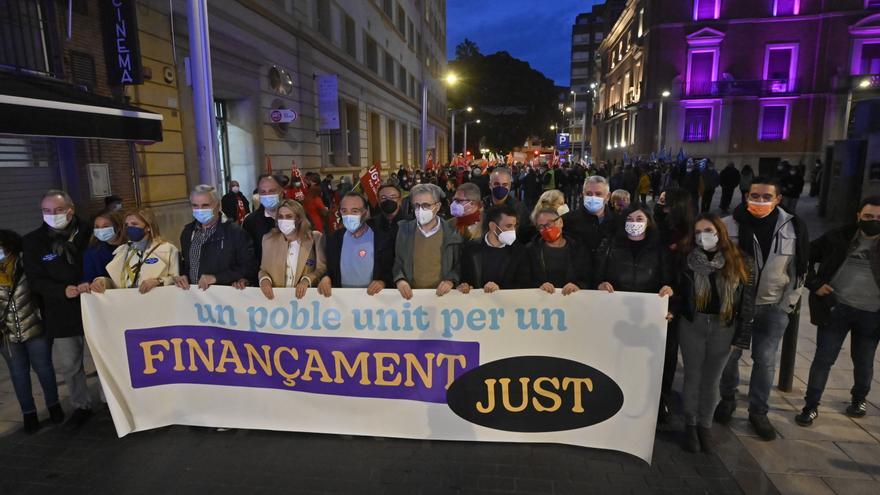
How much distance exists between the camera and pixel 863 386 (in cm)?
397

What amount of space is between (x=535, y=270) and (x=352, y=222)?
143cm

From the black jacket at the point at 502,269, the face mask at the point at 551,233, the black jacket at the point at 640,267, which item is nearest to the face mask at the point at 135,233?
the black jacket at the point at 502,269

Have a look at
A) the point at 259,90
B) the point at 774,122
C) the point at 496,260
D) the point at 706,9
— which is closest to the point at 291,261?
the point at 496,260

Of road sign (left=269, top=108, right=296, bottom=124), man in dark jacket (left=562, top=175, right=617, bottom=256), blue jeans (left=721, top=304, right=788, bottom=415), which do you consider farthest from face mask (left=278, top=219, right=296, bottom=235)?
road sign (left=269, top=108, right=296, bottom=124)

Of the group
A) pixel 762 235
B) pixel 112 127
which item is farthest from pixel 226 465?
pixel 112 127

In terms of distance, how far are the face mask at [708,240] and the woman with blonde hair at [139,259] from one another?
12.6ft

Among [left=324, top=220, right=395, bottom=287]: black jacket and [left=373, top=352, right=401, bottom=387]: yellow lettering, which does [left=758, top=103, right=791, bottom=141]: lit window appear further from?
[left=373, top=352, right=401, bottom=387]: yellow lettering

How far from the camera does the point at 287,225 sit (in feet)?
13.1

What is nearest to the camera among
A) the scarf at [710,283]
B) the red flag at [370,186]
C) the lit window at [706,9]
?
the scarf at [710,283]

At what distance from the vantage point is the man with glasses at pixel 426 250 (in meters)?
3.88

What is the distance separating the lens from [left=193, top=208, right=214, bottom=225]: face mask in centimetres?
405

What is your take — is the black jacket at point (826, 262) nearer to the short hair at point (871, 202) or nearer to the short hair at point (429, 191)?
the short hair at point (871, 202)

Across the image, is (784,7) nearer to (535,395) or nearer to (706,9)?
(706,9)

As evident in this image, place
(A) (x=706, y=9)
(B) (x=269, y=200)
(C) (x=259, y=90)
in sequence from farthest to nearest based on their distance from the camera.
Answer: (A) (x=706, y=9), (C) (x=259, y=90), (B) (x=269, y=200)
